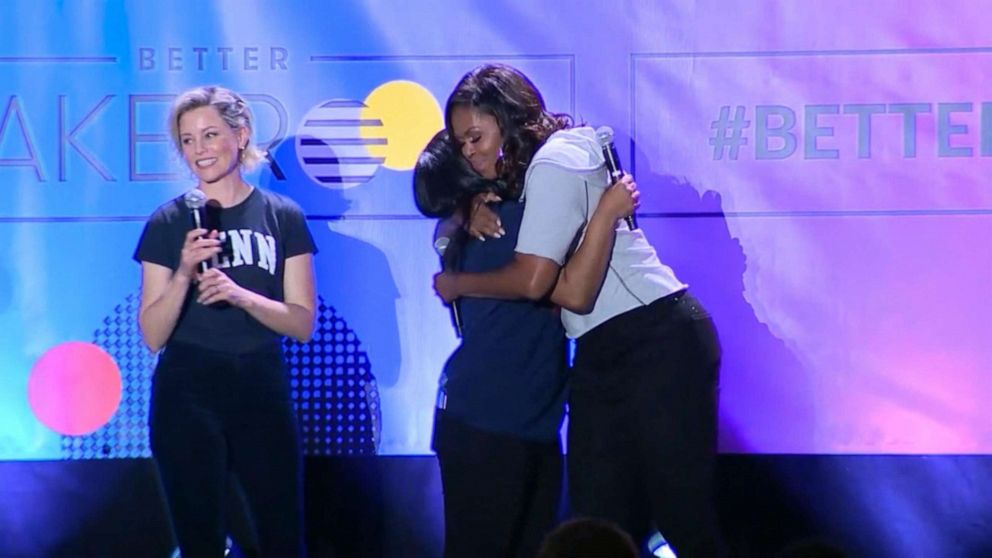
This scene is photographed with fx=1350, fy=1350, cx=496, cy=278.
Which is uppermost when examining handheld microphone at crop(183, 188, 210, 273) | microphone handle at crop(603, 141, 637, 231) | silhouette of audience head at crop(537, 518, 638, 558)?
microphone handle at crop(603, 141, 637, 231)

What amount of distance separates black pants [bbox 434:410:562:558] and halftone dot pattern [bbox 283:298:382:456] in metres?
1.12

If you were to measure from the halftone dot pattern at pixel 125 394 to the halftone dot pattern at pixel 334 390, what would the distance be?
452mm

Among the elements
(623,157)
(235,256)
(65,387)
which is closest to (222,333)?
(235,256)

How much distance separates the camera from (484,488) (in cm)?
289

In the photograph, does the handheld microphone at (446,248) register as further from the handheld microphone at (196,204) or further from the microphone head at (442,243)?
the handheld microphone at (196,204)

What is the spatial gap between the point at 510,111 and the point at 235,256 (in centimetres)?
90

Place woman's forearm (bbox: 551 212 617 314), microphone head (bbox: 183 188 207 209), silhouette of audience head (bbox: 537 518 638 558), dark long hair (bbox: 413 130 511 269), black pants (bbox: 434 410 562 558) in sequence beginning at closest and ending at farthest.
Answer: silhouette of audience head (bbox: 537 518 638 558)
black pants (bbox: 434 410 562 558)
woman's forearm (bbox: 551 212 617 314)
dark long hair (bbox: 413 130 511 269)
microphone head (bbox: 183 188 207 209)

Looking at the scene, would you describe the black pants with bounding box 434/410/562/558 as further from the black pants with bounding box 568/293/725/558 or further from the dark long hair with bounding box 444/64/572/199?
the dark long hair with bounding box 444/64/572/199

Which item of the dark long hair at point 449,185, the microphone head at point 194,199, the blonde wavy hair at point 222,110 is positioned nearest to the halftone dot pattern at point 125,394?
the blonde wavy hair at point 222,110

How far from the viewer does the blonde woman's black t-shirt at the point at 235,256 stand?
3.47 m

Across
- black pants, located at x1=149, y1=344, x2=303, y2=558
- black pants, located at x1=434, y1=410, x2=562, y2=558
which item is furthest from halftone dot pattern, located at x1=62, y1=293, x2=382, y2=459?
black pants, located at x1=434, y1=410, x2=562, y2=558

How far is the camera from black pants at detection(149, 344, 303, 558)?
11.2 ft

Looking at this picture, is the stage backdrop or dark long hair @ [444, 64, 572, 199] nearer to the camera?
dark long hair @ [444, 64, 572, 199]

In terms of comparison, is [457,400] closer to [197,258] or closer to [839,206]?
[197,258]
